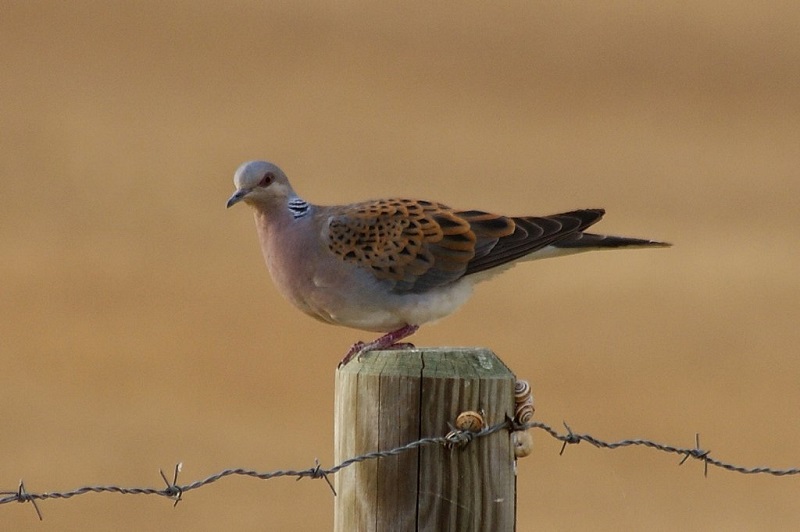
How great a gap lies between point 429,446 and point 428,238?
6.48ft

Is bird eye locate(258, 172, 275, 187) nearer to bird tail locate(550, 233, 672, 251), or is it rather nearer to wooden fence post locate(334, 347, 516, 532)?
bird tail locate(550, 233, 672, 251)

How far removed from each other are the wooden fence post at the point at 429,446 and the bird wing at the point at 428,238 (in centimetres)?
170

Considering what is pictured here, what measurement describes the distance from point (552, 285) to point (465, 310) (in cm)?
184

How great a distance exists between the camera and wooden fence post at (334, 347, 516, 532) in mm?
4230

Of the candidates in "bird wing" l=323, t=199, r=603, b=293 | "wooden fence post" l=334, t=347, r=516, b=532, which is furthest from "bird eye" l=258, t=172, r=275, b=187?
"wooden fence post" l=334, t=347, r=516, b=532

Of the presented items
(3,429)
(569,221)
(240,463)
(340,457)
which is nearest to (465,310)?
(240,463)

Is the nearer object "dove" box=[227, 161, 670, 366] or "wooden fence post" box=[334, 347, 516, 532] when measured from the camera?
"wooden fence post" box=[334, 347, 516, 532]

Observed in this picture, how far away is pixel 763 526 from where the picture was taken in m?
11.8

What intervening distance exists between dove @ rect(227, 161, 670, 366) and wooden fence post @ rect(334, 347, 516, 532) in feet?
4.72

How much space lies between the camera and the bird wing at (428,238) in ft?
19.7

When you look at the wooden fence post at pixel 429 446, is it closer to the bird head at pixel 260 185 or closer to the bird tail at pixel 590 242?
the bird head at pixel 260 185

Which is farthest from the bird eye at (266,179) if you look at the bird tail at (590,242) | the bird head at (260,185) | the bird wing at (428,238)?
the bird tail at (590,242)

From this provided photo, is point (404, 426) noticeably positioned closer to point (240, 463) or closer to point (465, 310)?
point (240, 463)

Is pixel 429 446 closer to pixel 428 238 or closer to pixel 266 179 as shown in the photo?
pixel 428 238
